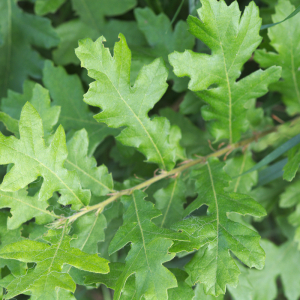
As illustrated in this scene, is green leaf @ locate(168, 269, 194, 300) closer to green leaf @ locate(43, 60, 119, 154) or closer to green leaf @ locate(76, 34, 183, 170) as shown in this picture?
green leaf @ locate(76, 34, 183, 170)

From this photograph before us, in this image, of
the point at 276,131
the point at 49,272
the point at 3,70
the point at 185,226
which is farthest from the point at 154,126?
the point at 3,70

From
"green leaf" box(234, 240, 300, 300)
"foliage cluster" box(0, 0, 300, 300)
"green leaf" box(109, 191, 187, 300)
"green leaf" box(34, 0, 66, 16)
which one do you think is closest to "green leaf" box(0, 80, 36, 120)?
"foliage cluster" box(0, 0, 300, 300)

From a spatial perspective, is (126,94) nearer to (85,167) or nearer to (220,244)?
(85,167)

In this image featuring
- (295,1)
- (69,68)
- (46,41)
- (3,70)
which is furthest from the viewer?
(69,68)

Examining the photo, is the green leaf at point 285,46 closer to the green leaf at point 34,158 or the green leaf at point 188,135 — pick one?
the green leaf at point 188,135

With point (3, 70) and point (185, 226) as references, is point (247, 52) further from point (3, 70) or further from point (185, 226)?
point (3, 70)

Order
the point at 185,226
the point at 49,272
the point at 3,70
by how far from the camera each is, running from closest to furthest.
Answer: the point at 49,272, the point at 185,226, the point at 3,70
